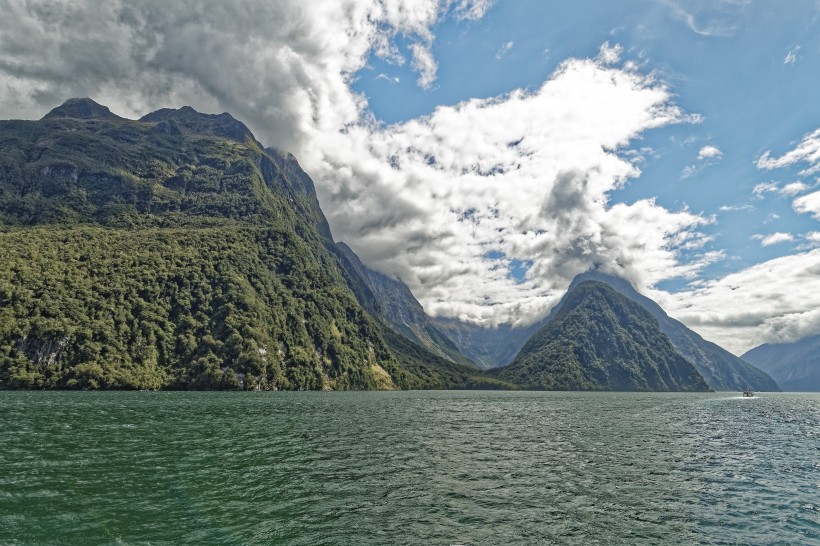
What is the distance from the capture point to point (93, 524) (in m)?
28.0

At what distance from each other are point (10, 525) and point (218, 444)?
34.1m

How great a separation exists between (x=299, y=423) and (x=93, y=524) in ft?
220

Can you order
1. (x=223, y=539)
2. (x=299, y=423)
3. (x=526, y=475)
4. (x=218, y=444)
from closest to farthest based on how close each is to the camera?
(x=223, y=539), (x=526, y=475), (x=218, y=444), (x=299, y=423)


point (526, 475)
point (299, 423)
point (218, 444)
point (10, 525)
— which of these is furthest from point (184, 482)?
point (299, 423)

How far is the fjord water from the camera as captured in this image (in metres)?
29.1

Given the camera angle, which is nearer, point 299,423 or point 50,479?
point 50,479

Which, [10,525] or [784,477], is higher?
[10,525]

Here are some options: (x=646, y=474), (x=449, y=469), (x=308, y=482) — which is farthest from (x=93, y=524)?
(x=646, y=474)

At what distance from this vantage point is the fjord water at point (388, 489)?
95.3 feet

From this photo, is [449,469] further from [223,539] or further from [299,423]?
[299,423]

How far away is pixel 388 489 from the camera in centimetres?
3984

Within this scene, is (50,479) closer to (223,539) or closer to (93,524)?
(93,524)

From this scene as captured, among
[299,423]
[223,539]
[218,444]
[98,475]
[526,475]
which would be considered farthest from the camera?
[299,423]

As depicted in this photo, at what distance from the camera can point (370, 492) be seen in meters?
38.6
